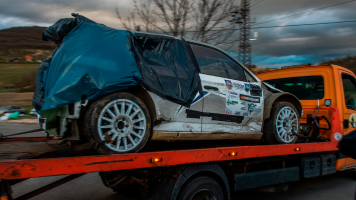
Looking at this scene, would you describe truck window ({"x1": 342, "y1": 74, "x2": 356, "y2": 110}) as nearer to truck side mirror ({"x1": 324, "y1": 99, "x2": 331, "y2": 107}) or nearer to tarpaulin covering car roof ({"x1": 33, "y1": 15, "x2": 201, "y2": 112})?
truck side mirror ({"x1": 324, "y1": 99, "x2": 331, "y2": 107})

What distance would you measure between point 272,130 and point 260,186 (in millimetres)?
913

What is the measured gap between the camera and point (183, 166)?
3.28 meters

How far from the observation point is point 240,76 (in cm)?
431

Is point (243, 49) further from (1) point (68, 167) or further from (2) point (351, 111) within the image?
(1) point (68, 167)

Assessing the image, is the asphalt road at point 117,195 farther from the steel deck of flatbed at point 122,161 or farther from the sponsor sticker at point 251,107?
the sponsor sticker at point 251,107

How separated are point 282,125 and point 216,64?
154 cm

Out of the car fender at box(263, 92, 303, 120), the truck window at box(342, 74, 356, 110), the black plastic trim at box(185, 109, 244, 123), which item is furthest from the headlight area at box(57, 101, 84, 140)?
the truck window at box(342, 74, 356, 110)

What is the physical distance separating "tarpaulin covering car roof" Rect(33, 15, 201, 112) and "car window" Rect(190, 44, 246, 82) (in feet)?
0.65

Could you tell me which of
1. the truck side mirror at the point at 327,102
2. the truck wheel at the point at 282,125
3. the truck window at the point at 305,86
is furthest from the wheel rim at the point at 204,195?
the truck window at the point at 305,86

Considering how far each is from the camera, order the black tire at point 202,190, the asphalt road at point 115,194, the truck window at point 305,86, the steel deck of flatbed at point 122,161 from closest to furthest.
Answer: the steel deck of flatbed at point 122,161 < the black tire at point 202,190 < the asphalt road at point 115,194 < the truck window at point 305,86

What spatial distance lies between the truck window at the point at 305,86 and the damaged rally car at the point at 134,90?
1.95m

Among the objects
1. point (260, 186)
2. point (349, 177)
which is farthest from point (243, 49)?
point (260, 186)

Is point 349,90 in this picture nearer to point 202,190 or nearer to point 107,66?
point 202,190

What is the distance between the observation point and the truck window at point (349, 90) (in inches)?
214
